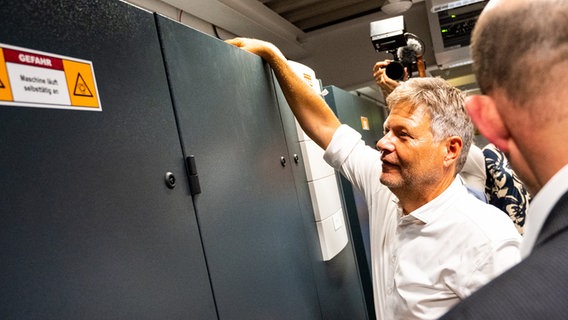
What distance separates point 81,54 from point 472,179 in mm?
1763

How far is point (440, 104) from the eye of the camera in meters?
1.47

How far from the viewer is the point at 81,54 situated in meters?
0.77

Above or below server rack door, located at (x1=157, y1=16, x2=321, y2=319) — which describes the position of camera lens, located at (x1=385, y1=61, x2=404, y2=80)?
above

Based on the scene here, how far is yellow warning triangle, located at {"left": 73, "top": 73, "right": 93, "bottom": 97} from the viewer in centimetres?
75

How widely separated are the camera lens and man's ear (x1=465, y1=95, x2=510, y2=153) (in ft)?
4.92

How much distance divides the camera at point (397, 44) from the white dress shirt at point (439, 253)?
2.56ft

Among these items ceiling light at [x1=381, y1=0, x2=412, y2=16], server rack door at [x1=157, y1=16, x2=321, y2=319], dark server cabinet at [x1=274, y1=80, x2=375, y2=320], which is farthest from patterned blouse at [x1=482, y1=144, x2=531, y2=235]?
ceiling light at [x1=381, y1=0, x2=412, y2=16]

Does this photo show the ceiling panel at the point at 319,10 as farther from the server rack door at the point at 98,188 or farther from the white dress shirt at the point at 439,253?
the server rack door at the point at 98,188

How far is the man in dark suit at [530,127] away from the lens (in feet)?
1.43

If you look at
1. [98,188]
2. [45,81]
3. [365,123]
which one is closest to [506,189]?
[365,123]

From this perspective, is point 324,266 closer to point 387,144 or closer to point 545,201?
point 387,144

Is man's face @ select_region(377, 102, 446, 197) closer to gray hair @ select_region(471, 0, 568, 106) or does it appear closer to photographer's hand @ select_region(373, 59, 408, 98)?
photographer's hand @ select_region(373, 59, 408, 98)

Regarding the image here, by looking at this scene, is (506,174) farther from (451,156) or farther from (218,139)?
(218,139)

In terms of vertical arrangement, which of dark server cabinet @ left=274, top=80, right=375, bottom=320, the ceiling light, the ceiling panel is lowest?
dark server cabinet @ left=274, top=80, right=375, bottom=320
